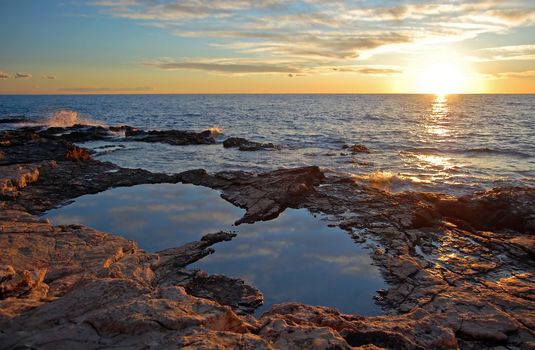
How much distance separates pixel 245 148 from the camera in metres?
34.7

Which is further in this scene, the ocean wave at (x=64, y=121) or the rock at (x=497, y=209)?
the ocean wave at (x=64, y=121)

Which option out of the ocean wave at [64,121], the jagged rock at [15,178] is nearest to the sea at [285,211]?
the jagged rock at [15,178]

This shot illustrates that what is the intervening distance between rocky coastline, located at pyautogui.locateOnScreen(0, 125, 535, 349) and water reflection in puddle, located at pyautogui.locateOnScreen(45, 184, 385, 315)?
1.84 ft

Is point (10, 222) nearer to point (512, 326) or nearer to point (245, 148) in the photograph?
point (512, 326)

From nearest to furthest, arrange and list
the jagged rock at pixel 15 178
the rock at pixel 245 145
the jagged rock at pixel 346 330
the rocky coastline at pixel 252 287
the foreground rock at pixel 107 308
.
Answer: the foreground rock at pixel 107 308 → the rocky coastline at pixel 252 287 → the jagged rock at pixel 346 330 → the jagged rock at pixel 15 178 → the rock at pixel 245 145

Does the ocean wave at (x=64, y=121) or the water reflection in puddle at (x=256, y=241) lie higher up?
the ocean wave at (x=64, y=121)

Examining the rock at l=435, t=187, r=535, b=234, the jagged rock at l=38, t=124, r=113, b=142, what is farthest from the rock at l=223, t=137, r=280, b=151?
the rock at l=435, t=187, r=535, b=234

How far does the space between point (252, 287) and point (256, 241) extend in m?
3.13

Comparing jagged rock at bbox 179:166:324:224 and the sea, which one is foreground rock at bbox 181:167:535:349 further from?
the sea

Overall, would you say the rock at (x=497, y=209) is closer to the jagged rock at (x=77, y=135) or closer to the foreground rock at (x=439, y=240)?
the foreground rock at (x=439, y=240)

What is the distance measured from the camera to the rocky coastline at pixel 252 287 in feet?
18.0

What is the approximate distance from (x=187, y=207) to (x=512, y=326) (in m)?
12.1

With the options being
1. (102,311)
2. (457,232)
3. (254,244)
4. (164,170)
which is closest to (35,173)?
(164,170)

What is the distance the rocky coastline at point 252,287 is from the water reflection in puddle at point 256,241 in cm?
56
